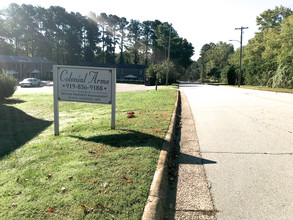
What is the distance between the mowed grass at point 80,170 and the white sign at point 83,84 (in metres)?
0.88

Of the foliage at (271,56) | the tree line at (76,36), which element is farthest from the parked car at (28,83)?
the tree line at (76,36)

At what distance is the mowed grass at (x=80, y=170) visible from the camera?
9.00ft

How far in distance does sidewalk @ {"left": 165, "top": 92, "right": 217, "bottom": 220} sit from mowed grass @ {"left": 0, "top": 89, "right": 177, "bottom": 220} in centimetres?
39

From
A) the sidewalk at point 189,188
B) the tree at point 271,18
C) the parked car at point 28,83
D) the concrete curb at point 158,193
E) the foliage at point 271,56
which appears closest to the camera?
the concrete curb at point 158,193

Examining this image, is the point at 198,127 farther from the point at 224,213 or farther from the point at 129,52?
the point at 129,52

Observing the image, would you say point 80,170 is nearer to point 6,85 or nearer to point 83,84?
point 83,84

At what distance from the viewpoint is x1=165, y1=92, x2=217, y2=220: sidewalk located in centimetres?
291

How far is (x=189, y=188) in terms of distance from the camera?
3.51 meters

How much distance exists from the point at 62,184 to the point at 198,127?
4.90 meters

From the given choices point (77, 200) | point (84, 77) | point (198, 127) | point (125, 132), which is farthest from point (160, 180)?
point (198, 127)

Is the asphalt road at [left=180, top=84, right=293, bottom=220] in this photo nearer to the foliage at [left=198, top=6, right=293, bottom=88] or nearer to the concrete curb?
the concrete curb

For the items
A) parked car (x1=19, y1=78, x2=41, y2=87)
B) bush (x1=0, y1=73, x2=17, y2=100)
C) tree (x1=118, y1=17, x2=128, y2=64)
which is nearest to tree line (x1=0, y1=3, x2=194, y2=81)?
tree (x1=118, y1=17, x2=128, y2=64)

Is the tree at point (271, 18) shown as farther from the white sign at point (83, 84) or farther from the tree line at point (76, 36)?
the white sign at point (83, 84)

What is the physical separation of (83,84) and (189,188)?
376cm
